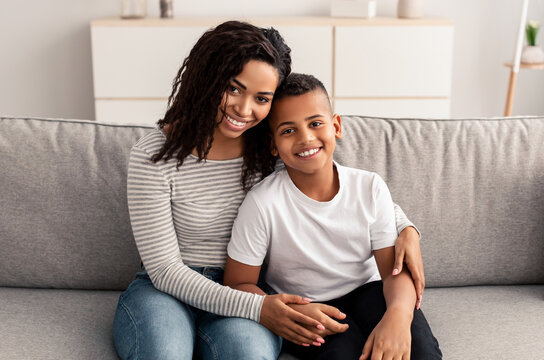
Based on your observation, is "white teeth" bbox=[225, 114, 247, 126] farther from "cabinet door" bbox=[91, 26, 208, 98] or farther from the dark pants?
"cabinet door" bbox=[91, 26, 208, 98]

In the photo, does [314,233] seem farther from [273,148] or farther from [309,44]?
[309,44]

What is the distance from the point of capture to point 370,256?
1.47 m

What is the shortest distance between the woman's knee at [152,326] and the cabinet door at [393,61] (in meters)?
2.19

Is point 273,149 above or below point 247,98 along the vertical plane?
below

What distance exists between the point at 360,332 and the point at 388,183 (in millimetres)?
430

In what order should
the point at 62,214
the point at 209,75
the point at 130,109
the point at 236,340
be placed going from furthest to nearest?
the point at 130,109 < the point at 62,214 < the point at 209,75 < the point at 236,340

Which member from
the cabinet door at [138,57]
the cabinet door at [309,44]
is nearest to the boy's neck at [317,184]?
the cabinet door at [309,44]

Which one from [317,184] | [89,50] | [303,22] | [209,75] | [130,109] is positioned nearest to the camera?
[209,75]

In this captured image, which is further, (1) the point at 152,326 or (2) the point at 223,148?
(2) the point at 223,148

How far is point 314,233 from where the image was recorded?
1.45 meters

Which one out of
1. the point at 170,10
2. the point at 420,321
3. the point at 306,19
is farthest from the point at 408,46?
the point at 420,321

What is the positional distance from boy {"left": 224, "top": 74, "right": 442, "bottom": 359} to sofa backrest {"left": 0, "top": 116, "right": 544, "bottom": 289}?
213 millimetres

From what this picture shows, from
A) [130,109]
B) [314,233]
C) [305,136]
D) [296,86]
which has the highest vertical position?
[296,86]

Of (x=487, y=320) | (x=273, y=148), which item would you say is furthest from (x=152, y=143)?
(x=487, y=320)
